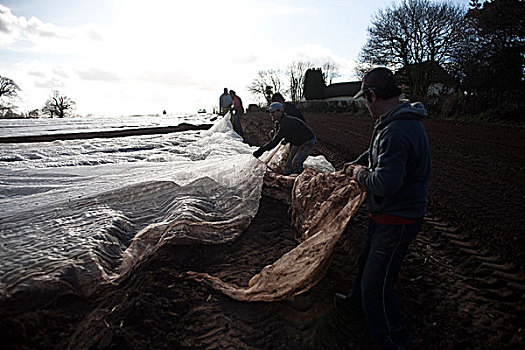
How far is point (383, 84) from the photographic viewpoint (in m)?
2.01

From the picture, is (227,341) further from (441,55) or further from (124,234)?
(441,55)

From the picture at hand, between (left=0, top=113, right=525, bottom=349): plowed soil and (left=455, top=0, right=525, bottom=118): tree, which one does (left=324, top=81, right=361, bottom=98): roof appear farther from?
(left=0, top=113, right=525, bottom=349): plowed soil

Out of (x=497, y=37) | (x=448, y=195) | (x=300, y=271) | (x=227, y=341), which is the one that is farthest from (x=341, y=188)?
(x=497, y=37)

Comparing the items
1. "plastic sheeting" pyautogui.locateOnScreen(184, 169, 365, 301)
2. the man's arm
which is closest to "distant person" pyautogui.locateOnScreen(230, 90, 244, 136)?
"plastic sheeting" pyautogui.locateOnScreen(184, 169, 365, 301)

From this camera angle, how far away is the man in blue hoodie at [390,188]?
188 cm

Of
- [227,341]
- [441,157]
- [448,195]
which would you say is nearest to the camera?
[227,341]

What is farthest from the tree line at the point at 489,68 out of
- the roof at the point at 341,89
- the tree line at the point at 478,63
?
the roof at the point at 341,89

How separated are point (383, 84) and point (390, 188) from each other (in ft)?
2.00

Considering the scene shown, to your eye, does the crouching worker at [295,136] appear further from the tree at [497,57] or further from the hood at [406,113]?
the tree at [497,57]

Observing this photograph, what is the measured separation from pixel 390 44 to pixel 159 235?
33357 mm

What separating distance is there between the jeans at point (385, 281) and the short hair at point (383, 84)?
765 mm

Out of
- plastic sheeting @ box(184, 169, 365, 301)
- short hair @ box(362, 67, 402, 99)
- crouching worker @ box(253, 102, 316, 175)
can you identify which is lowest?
plastic sheeting @ box(184, 169, 365, 301)

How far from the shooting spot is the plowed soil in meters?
2.36

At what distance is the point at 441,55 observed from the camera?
29016 mm
